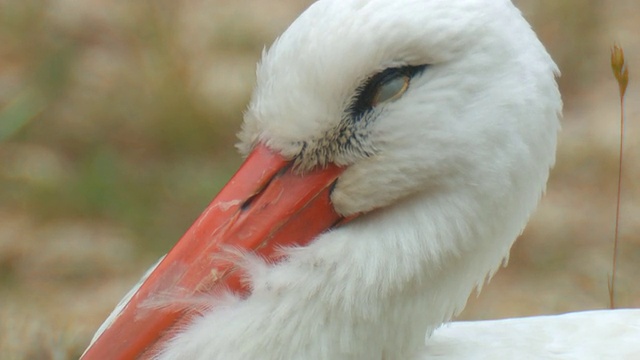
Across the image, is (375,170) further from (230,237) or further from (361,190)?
(230,237)

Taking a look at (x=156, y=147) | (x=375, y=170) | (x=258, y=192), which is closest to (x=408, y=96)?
(x=375, y=170)

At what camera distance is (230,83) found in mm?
5465

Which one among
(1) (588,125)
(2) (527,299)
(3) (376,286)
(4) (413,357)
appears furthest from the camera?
(1) (588,125)

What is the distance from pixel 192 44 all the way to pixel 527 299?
2190mm

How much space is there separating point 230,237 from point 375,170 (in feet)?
1.10

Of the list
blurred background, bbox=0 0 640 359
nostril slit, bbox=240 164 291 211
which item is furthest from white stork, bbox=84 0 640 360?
blurred background, bbox=0 0 640 359

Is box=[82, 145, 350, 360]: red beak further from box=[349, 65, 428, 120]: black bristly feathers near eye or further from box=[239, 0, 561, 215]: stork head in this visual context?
box=[349, 65, 428, 120]: black bristly feathers near eye

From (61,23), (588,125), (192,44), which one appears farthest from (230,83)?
(588,125)

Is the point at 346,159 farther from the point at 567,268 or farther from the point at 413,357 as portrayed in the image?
the point at 567,268

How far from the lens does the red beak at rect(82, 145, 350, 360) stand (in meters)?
2.45

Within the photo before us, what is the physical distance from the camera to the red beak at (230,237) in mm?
2447

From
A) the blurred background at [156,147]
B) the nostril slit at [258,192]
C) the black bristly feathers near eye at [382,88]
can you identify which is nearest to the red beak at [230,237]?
the nostril slit at [258,192]

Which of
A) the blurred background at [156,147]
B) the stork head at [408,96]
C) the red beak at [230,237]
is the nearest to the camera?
the stork head at [408,96]

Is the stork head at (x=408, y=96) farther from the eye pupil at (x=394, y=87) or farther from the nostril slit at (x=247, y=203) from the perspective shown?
the nostril slit at (x=247, y=203)
